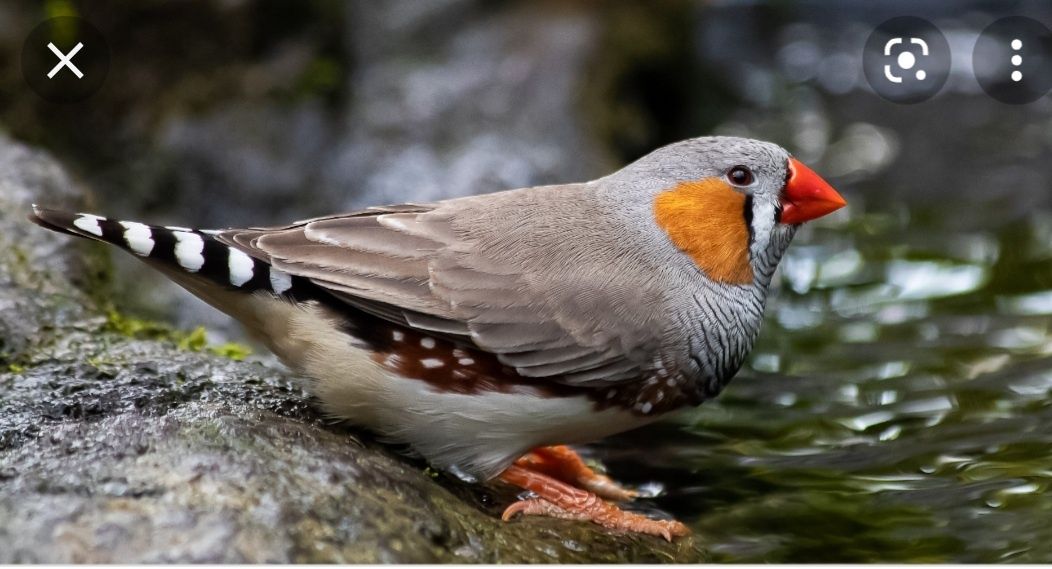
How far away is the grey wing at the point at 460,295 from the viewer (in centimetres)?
346

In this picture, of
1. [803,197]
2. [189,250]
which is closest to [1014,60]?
[803,197]

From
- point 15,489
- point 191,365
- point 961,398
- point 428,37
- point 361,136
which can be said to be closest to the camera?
point 15,489

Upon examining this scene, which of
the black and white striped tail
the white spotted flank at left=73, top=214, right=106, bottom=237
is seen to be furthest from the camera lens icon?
the white spotted flank at left=73, top=214, right=106, bottom=237

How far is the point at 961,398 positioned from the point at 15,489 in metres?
3.67

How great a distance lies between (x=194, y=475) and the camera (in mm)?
2844

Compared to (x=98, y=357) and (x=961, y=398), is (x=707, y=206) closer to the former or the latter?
(x=961, y=398)

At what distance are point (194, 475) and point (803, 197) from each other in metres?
2.38

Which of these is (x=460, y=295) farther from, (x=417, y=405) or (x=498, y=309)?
(x=417, y=405)

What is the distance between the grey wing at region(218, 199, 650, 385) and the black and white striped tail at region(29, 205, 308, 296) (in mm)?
55

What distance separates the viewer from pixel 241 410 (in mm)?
3355

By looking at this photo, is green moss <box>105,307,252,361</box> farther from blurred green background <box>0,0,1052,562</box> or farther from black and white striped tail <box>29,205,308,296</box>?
blurred green background <box>0,0,1052,562</box>

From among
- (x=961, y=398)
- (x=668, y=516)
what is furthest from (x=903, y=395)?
(x=668, y=516)

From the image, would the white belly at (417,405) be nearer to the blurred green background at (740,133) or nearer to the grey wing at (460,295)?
the grey wing at (460,295)

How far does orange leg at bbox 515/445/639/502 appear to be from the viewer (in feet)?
13.5
